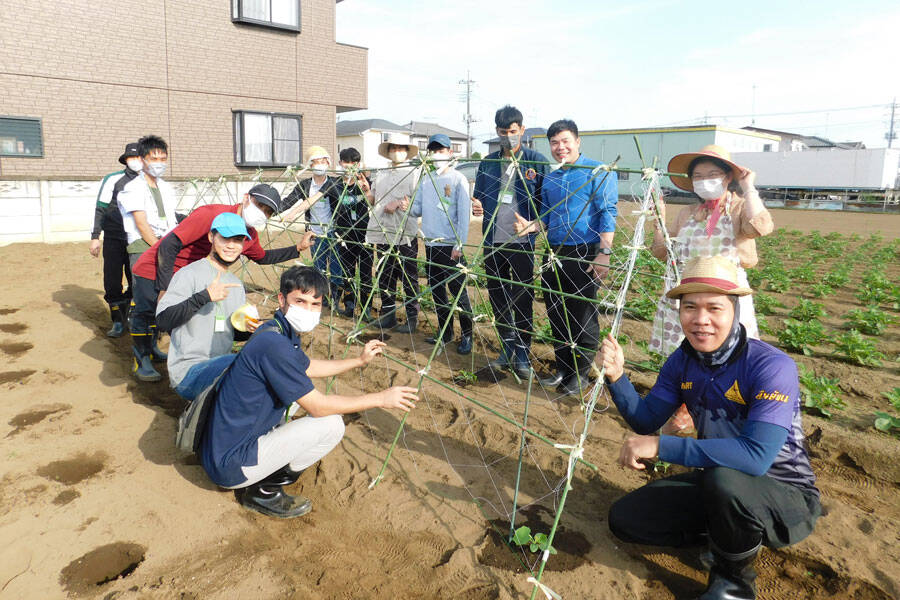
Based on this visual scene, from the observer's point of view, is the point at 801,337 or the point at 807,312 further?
the point at 807,312

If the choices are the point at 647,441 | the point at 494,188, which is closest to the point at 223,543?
the point at 647,441

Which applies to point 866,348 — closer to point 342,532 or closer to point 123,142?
point 342,532

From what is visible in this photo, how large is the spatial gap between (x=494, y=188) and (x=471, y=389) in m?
1.66

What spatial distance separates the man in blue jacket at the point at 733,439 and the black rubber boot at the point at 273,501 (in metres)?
1.62

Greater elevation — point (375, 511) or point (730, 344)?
point (730, 344)

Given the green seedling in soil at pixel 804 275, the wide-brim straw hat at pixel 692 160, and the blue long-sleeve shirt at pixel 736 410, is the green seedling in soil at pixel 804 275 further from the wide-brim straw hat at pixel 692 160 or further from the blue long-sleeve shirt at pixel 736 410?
the blue long-sleeve shirt at pixel 736 410

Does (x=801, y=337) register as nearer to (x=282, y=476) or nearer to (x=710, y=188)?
(x=710, y=188)

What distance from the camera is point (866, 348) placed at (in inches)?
200

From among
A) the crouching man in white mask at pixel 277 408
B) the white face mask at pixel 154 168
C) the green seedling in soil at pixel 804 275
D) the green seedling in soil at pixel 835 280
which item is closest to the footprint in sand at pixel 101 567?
the crouching man in white mask at pixel 277 408

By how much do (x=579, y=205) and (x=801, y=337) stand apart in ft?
9.87

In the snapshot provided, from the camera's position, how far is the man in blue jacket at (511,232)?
440 centimetres

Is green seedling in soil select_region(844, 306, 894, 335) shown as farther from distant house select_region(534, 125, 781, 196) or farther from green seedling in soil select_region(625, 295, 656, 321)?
distant house select_region(534, 125, 781, 196)

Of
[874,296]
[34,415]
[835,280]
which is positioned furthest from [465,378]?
[835,280]

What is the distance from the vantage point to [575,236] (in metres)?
4.07
